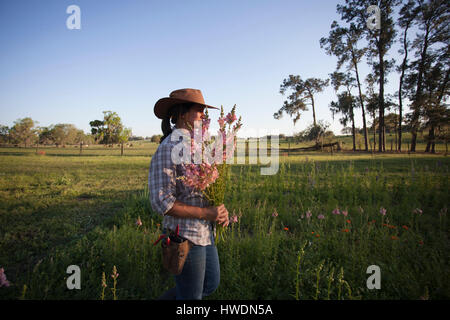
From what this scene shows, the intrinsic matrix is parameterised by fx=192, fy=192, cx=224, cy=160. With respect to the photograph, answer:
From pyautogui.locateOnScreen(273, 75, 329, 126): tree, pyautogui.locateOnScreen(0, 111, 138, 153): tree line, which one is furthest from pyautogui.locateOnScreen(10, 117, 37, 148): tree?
pyautogui.locateOnScreen(273, 75, 329, 126): tree

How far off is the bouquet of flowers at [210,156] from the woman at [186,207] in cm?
11

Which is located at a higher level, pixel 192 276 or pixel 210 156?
pixel 210 156

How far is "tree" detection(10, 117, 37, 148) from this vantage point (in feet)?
183

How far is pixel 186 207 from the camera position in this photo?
149cm

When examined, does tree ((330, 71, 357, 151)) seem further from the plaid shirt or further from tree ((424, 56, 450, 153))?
the plaid shirt

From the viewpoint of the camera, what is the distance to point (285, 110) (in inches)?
1389

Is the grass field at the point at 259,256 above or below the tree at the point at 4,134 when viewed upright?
below

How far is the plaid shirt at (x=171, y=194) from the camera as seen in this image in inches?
56.1

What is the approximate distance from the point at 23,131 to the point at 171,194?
81.6 m

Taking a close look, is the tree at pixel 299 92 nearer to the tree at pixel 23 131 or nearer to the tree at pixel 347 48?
the tree at pixel 347 48

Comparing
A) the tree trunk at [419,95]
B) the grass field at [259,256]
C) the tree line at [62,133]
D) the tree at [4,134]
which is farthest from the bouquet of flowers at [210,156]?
the tree at [4,134]

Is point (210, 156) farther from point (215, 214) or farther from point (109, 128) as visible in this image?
point (109, 128)

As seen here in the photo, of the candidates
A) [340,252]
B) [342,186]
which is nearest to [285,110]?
[342,186]

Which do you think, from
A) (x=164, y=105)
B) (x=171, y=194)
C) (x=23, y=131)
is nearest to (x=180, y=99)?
(x=164, y=105)
